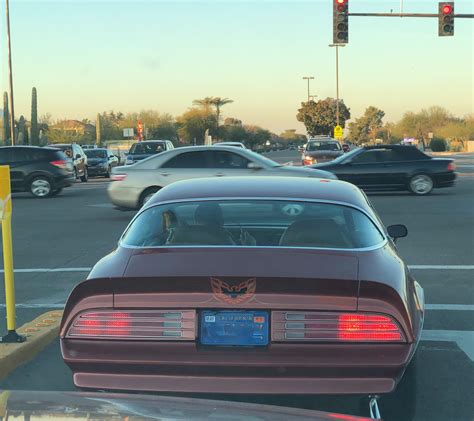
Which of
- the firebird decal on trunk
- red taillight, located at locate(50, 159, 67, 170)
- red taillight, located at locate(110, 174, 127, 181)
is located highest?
red taillight, located at locate(50, 159, 67, 170)

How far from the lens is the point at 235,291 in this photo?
3.69 metres

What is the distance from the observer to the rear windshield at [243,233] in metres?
4.47

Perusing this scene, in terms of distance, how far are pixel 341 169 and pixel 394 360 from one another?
55.7ft

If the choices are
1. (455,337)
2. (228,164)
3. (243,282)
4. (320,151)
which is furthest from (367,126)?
(243,282)

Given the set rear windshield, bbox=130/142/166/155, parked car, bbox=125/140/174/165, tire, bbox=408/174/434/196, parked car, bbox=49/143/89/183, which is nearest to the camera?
tire, bbox=408/174/434/196

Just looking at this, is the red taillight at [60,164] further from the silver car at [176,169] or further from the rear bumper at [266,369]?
the rear bumper at [266,369]

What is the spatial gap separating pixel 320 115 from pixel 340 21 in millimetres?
64871

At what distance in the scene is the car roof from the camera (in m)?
5.01

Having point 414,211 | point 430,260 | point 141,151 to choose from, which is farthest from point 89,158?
point 430,260

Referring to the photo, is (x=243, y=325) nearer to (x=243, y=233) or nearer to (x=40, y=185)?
(x=243, y=233)

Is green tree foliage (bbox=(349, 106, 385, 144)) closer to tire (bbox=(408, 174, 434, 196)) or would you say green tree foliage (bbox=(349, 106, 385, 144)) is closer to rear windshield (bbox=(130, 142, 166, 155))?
rear windshield (bbox=(130, 142, 166, 155))

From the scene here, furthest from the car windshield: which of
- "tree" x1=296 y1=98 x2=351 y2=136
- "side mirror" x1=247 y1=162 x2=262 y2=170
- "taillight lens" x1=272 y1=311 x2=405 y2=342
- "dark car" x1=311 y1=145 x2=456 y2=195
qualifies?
"tree" x1=296 y1=98 x2=351 y2=136

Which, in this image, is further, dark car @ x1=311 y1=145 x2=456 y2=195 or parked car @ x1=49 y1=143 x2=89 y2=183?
parked car @ x1=49 y1=143 x2=89 y2=183

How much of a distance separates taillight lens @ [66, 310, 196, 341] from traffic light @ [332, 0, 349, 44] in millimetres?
19979
